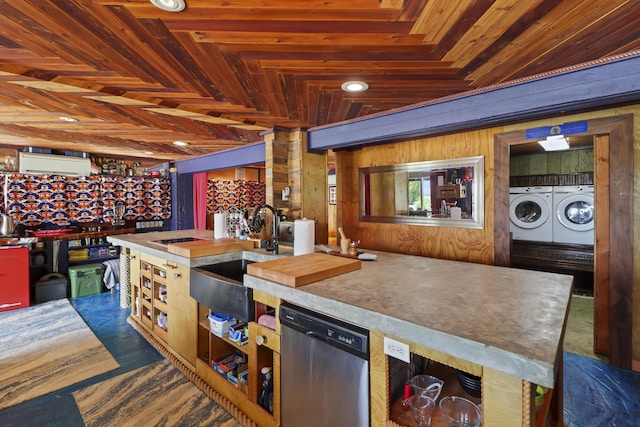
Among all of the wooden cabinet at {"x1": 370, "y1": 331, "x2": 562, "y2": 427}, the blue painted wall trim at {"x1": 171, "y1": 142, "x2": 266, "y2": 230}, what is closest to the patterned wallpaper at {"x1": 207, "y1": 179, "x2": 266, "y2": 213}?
the blue painted wall trim at {"x1": 171, "y1": 142, "x2": 266, "y2": 230}

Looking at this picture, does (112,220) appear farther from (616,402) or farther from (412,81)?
(616,402)

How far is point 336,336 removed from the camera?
3.98ft

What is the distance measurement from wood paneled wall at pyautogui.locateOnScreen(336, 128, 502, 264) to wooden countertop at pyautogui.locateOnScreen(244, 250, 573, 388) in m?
1.33

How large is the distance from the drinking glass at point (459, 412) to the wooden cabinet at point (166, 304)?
174 centimetres

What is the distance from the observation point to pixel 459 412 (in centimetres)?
111

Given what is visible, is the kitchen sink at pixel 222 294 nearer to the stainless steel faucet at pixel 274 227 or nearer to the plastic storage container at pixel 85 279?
the stainless steel faucet at pixel 274 227

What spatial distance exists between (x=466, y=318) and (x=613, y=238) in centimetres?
220

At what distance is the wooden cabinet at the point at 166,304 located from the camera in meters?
2.27

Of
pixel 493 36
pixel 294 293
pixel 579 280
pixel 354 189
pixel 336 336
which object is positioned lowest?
pixel 579 280

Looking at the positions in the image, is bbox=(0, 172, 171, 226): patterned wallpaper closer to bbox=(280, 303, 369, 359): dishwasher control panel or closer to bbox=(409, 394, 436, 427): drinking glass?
bbox=(280, 303, 369, 359): dishwasher control panel

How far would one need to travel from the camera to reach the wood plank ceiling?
1341mm

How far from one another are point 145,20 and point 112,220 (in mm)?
4652

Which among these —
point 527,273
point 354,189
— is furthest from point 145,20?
point 354,189

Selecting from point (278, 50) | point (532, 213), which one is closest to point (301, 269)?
point (278, 50)
